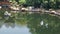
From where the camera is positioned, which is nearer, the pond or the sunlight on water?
the sunlight on water

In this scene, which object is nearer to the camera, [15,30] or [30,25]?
[15,30]

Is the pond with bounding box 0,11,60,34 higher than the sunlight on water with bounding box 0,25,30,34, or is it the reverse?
the sunlight on water with bounding box 0,25,30,34

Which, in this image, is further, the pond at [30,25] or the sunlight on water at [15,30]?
the pond at [30,25]

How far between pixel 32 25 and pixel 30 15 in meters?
11.4

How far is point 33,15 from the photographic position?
2068 inches

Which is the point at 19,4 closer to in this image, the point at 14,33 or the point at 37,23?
the point at 37,23

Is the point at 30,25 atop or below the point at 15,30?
below

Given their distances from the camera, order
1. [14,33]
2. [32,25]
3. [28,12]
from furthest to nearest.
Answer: [28,12] → [32,25] → [14,33]

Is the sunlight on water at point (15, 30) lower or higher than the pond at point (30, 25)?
higher

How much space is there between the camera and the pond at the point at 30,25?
36.4 m

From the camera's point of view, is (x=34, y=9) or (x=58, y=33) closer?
(x=58, y=33)

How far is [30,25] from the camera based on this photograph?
4128 centimetres

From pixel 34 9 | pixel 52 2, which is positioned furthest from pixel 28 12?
pixel 52 2

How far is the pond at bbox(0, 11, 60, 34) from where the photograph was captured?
119 feet
